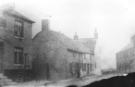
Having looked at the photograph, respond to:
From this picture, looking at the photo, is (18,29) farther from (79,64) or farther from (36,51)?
(79,64)

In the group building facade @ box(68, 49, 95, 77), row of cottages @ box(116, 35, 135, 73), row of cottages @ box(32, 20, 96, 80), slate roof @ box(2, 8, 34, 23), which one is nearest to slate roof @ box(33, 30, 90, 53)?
row of cottages @ box(32, 20, 96, 80)

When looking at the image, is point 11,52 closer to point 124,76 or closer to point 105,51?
point 105,51

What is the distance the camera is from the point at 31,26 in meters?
14.9

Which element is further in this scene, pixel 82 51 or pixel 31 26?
pixel 31 26

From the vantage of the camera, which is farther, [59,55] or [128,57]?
[59,55]

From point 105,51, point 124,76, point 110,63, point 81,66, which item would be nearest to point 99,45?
point 105,51

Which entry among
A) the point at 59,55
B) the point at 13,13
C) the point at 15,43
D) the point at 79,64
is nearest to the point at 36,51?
the point at 15,43

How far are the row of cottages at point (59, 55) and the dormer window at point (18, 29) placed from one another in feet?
2.91

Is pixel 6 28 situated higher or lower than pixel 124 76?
higher

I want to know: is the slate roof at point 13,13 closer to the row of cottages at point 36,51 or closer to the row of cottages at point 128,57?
the row of cottages at point 36,51

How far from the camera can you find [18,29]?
536 inches

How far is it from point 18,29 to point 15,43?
852 mm

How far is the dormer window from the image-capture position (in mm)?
13289

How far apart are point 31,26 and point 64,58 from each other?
3753mm
